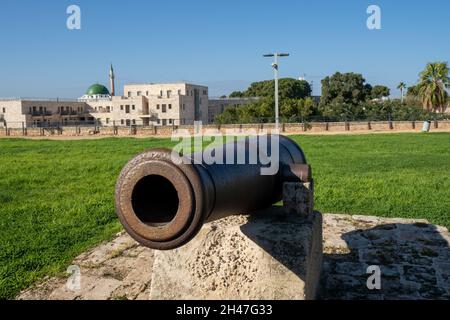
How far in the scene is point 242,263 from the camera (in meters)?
2.99

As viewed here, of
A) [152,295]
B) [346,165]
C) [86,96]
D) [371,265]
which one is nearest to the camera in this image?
[152,295]

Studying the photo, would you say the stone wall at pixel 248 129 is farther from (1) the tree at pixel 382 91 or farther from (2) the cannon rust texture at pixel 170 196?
(1) the tree at pixel 382 91

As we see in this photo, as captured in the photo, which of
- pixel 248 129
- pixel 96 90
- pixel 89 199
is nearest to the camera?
pixel 89 199

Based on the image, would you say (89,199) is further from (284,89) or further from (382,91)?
(382,91)

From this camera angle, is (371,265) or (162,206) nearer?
(162,206)

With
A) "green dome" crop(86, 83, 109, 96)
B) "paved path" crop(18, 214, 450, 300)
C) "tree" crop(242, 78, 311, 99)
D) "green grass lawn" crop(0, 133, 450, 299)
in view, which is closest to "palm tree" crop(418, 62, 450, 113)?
"tree" crop(242, 78, 311, 99)

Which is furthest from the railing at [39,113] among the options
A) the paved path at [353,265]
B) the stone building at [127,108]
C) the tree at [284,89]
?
the paved path at [353,265]

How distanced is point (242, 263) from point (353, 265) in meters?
1.64

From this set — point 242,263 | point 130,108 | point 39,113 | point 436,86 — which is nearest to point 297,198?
point 242,263

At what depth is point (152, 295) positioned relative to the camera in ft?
10.3

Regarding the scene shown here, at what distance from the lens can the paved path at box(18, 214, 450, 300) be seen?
3.71 m
